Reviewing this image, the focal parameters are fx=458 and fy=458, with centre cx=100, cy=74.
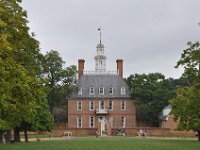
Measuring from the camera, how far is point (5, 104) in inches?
907

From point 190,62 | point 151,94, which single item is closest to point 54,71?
point 151,94

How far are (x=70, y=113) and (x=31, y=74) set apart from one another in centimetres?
4709

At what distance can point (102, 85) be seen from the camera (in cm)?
7631

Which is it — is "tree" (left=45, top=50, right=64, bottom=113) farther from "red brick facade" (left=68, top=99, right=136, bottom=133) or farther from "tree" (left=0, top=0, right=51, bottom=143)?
"tree" (left=0, top=0, right=51, bottom=143)

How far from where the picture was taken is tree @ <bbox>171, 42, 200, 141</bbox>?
87.2ft

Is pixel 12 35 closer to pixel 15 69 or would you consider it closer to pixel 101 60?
pixel 15 69

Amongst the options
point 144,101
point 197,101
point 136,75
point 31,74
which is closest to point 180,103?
point 197,101

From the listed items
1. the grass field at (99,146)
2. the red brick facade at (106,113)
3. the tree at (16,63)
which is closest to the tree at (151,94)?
the red brick facade at (106,113)

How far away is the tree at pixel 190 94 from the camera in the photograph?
87.2 feet

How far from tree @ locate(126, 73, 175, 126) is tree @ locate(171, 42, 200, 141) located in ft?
89.6

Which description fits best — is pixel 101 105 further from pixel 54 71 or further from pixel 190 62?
pixel 190 62

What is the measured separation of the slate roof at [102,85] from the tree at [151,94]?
88.1 inches

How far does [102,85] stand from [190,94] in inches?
1559

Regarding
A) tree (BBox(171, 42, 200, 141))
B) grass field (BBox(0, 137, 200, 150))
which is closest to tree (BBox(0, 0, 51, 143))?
grass field (BBox(0, 137, 200, 150))
